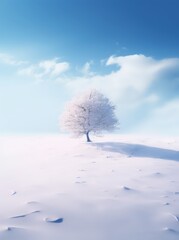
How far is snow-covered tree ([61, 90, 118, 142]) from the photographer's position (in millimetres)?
37406

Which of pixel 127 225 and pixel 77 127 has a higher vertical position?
pixel 77 127

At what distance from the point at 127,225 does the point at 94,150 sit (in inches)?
855

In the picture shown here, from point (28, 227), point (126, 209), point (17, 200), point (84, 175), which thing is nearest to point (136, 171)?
point (84, 175)

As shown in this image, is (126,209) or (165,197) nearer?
(126,209)

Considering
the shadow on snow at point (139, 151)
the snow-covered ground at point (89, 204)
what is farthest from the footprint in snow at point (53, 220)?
the shadow on snow at point (139, 151)

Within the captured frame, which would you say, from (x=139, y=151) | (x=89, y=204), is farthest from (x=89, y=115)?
(x=89, y=204)

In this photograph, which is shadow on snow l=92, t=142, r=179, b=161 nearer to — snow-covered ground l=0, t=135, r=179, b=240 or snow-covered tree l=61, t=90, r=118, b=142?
snow-covered tree l=61, t=90, r=118, b=142

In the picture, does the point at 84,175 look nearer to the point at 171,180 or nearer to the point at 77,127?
the point at 171,180

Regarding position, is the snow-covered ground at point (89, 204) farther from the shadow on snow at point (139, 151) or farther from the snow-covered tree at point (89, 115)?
the snow-covered tree at point (89, 115)

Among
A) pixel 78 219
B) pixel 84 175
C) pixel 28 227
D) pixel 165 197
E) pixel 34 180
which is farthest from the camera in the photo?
pixel 84 175

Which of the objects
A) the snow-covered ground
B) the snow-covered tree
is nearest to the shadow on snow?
the snow-covered tree

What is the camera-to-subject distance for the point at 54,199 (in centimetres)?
1077

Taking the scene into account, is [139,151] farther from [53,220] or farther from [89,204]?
[53,220]

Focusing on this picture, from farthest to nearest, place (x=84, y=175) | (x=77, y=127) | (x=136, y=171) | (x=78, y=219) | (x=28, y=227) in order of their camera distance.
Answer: (x=77, y=127), (x=136, y=171), (x=84, y=175), (x=78, y=219), (x=28, y=227)
